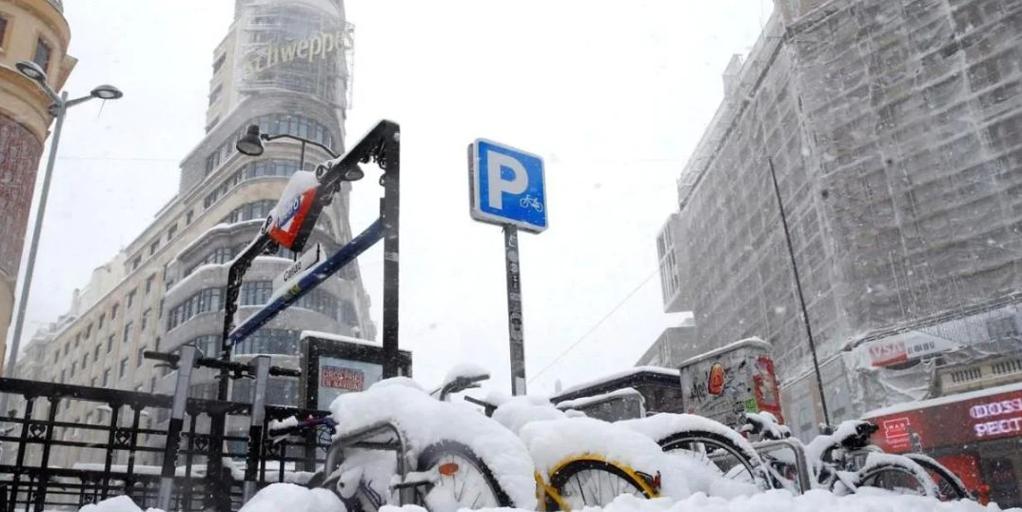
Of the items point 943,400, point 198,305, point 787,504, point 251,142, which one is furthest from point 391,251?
point 198,305

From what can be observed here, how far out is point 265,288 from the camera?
4038 centimetres

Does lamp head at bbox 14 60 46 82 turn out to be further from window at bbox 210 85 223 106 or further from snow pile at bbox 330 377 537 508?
window at bbox 210 85 223 106

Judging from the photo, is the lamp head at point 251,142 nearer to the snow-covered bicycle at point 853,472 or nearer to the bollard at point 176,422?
the bollard at point 176,422

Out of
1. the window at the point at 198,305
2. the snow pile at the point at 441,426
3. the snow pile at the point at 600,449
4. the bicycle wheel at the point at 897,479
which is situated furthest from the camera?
the window at the point at 198,305

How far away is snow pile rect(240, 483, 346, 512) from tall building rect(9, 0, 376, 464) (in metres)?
35.1

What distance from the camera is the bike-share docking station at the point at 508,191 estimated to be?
5625mm

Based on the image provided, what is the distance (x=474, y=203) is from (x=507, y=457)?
2.76 metres

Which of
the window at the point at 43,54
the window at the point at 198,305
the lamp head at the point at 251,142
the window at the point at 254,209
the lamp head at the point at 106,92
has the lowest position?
the lamp head at the point at 251,142

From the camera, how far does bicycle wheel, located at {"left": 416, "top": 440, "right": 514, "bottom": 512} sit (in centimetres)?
317

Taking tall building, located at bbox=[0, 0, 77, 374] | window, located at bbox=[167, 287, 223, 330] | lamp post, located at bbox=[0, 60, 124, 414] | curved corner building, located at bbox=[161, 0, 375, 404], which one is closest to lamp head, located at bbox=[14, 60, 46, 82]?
lamp post, located at bbox=[0, 60, 124, 414]

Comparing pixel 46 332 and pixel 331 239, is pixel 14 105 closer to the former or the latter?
pixel 331 239

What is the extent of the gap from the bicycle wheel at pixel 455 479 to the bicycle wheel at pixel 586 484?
0.41m

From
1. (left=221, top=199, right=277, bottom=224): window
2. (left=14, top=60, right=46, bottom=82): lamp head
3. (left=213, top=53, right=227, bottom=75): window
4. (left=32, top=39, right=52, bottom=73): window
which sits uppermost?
(left=213, top=53, right=227, bottom=75): window

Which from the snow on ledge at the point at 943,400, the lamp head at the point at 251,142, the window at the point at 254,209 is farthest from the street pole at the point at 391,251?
the window at the point at 254,209
